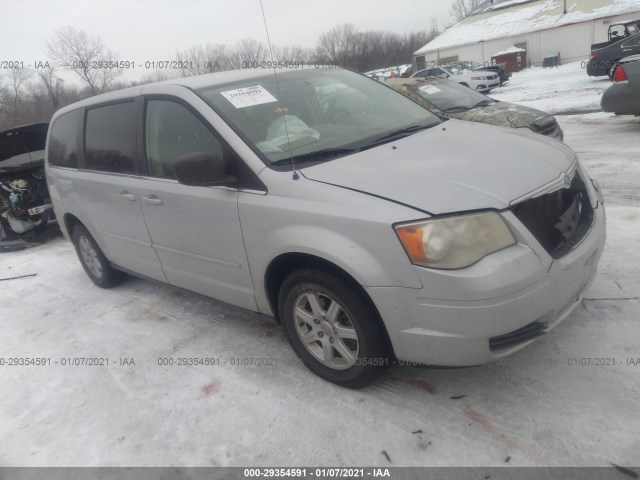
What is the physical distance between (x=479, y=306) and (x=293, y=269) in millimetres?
1054

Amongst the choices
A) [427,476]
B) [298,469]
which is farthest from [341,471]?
[427,476]

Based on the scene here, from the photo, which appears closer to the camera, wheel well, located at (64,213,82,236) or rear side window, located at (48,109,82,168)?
rear side window, located at (48,109,82,168)

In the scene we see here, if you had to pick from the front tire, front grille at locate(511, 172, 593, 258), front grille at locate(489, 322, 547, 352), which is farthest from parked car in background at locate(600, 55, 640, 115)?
the front tire

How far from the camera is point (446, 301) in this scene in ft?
7.16

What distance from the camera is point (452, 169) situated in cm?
251

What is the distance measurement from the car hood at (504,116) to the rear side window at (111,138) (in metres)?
4.58

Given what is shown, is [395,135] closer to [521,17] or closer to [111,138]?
[111,138]

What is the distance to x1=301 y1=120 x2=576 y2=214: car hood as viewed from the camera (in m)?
2.29

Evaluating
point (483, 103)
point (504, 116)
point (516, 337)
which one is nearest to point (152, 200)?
point (516, 337)

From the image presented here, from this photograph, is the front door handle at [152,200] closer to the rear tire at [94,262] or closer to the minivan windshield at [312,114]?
the minivan windshield at [312,114]

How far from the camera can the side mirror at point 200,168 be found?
267cm

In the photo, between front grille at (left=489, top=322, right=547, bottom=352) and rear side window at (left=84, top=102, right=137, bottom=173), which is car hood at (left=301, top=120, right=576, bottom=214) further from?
rear side window at (left=84, top=102, right=137, bottom=173)

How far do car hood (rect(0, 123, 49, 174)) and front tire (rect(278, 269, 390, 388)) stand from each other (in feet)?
19.2

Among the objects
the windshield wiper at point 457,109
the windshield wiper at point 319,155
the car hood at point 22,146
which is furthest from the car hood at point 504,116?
the car hood at point 22,146
